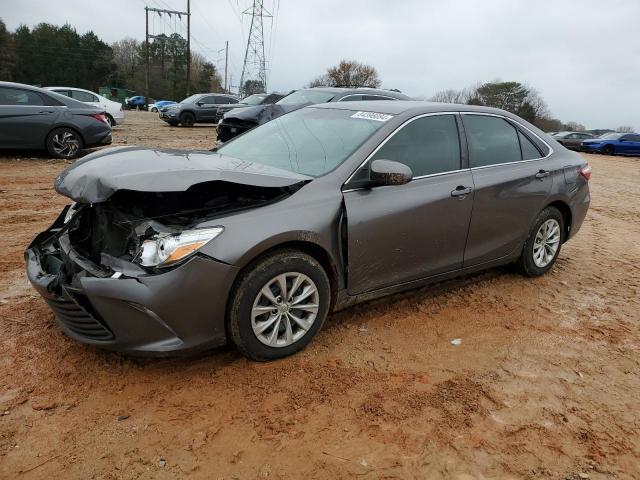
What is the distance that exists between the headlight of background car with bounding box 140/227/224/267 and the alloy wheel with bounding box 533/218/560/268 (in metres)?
3.23

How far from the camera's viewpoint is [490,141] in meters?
4.21

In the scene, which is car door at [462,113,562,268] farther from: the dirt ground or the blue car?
the blue car

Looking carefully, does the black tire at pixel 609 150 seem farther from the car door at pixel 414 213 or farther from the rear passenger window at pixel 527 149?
the car door at pixel 414 213

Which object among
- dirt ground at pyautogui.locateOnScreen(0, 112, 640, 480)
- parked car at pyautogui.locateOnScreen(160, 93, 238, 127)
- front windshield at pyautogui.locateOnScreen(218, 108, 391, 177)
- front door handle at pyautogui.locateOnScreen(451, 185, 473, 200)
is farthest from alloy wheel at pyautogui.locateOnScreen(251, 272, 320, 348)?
parked car at pyautogui.locateOnScreen(160, 93, 238, 127)

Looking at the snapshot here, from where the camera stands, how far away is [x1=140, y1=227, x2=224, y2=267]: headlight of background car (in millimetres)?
2664

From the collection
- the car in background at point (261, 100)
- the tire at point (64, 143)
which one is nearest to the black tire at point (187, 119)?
the car in background at point (261, 100)

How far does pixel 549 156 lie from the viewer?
466 cm

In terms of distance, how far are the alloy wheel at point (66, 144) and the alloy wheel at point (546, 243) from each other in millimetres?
8986

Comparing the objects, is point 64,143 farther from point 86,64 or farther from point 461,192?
point 86,64

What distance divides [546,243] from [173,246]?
3.63 m

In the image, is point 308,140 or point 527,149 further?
point 527,149

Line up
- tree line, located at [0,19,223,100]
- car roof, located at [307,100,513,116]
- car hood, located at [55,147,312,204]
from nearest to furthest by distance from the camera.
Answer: car hood, located at [55,147,312,204] < car roof, located at [307,100,513,116] < tree line, located at [0,19,223,100]

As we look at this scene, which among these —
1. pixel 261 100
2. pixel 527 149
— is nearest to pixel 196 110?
pixel 261 100

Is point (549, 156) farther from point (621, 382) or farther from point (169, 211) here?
point (169, 211)
